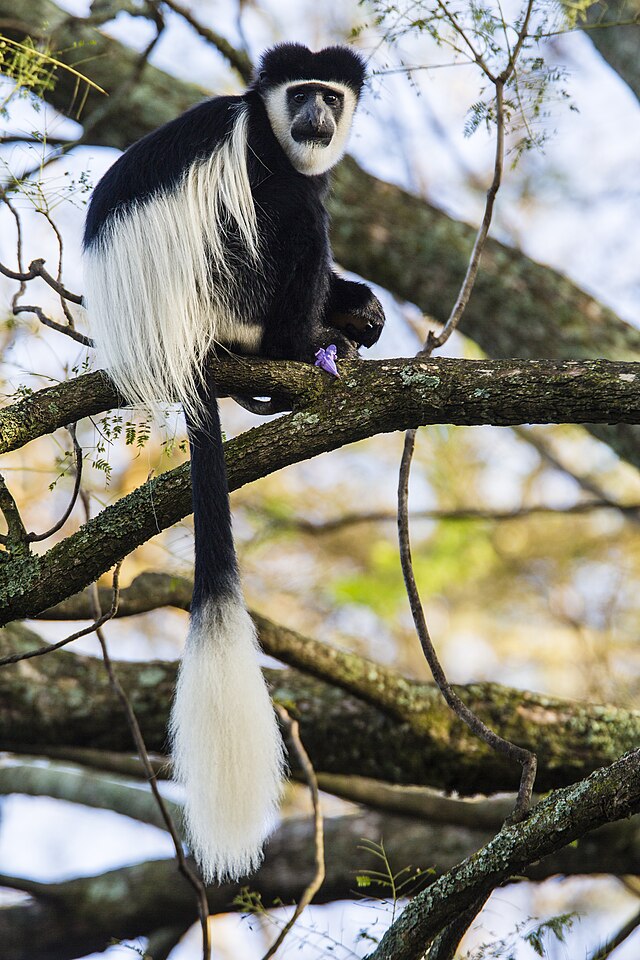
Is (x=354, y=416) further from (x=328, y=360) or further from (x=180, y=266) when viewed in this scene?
(x=180, y=266)

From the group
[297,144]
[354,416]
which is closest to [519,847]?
[354,416]

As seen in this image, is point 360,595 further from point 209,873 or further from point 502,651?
point 209,873

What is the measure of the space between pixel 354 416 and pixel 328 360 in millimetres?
209

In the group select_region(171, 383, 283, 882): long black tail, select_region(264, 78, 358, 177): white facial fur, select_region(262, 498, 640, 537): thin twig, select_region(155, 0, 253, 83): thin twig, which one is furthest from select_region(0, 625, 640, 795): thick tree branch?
select_region(155, 0, 253, 83): thin twig

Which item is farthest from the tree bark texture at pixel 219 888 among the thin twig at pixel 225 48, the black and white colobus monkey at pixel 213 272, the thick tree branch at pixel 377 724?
the thin twig at pixel 225 48

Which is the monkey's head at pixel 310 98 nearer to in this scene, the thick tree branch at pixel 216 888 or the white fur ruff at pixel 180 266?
the white fur ruff at pixel 180 266

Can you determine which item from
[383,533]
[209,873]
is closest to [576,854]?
[209,873]

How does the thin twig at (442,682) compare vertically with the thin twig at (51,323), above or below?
below

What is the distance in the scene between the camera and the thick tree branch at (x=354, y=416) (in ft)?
6.10

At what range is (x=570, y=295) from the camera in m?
3.75

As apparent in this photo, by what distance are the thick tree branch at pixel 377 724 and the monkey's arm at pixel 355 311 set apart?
35.1 inches

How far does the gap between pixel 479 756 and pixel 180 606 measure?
91 cm

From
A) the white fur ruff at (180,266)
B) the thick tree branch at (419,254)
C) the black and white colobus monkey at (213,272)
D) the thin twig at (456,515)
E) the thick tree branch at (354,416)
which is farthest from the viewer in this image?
the thin twig at (456,515)

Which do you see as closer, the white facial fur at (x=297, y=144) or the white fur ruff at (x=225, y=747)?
the white fur ruff at (x=225, y=747)
